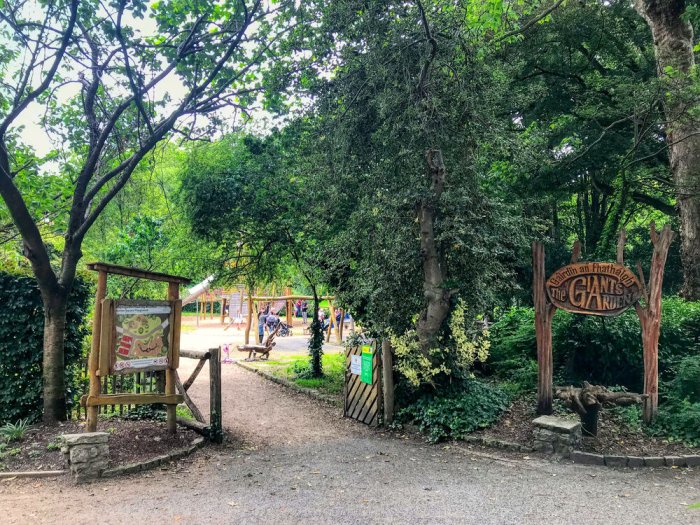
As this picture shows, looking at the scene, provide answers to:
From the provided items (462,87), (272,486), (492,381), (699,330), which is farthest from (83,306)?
(699,330)

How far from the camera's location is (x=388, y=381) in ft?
26.3

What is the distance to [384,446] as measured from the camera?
23.2ft

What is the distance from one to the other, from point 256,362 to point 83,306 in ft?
28.7

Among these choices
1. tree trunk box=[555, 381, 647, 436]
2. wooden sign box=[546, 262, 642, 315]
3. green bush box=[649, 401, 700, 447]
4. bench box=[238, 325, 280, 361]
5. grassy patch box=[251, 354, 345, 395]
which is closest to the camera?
green bush box=[649, 401, 700, 447]

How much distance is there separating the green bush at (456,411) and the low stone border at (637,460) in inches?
60.9

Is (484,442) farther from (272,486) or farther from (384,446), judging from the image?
(272,486)

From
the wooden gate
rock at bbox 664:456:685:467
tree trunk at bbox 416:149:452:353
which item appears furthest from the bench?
rock at bbox 664:456:685:467

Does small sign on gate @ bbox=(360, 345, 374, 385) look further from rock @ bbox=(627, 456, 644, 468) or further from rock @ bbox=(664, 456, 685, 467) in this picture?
rock @ bbox=(664, 456, 685, 467)

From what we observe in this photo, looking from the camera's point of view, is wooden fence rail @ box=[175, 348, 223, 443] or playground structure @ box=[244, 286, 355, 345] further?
playground structure @ box=[244, 286, 355, 345]

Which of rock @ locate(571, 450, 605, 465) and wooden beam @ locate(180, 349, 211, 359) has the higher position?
wooden beam @ locate(180, 349, 211, 359)

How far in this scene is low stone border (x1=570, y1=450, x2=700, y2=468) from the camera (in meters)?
5.93

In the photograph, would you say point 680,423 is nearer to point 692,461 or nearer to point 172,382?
point 692,461

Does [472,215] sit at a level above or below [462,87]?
below

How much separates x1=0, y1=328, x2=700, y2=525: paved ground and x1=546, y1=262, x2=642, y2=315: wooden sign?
7.53ft
